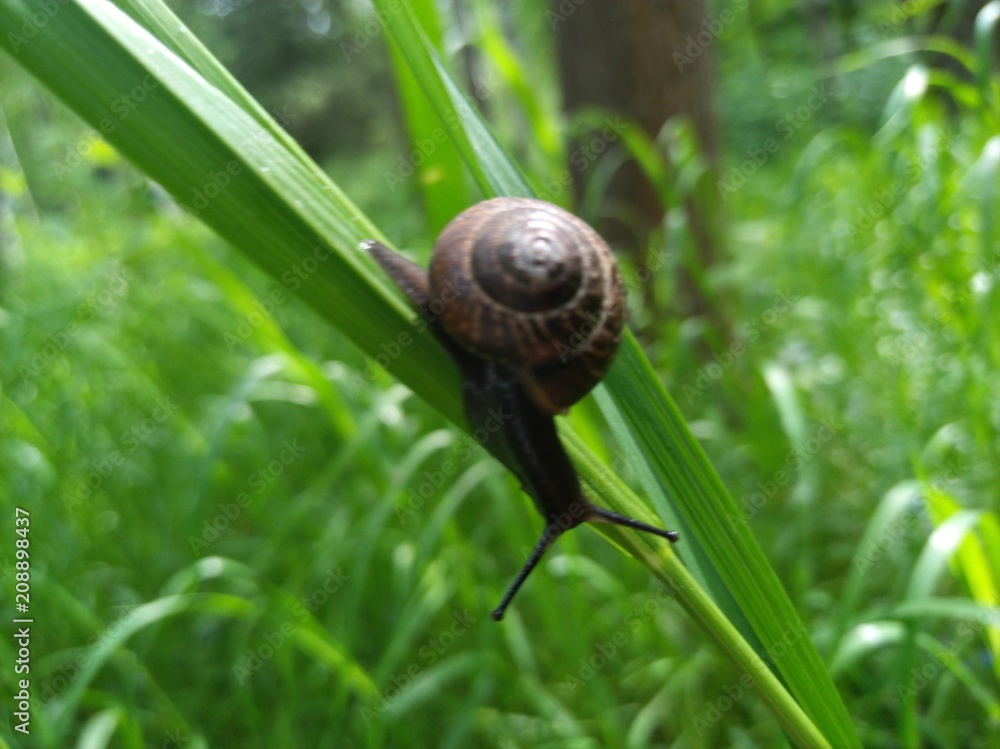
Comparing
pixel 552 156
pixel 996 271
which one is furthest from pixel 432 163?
pixel 996 271

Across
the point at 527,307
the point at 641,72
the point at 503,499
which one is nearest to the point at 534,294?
the point at 527,307

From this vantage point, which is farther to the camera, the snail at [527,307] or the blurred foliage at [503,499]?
the blurred foliage at [503,499]

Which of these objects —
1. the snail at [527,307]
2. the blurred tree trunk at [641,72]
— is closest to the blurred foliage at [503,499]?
the blurred tree trunk at [641,72]

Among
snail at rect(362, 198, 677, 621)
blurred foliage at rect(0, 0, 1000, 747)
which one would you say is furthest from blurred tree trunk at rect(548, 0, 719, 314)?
snail at rect(362, 198, 677, 621)

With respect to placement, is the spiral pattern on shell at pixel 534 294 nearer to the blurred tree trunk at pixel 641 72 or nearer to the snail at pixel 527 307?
the snail at pixel 527 307

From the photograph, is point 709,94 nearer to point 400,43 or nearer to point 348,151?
point 400,43

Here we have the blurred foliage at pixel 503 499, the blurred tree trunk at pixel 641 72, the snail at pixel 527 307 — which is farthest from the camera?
the blurred tree trunk at pixel 641 72

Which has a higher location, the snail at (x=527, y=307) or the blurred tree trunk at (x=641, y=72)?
the snail at (x=527, y=307)

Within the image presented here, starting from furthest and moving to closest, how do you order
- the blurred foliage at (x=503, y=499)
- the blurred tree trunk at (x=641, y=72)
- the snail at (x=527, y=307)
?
1. the blurred tree trunk at (x=641, y=72)
2. the blurred foliage at (x=503, y=499)
3. the snail at (x=527, y=307)
